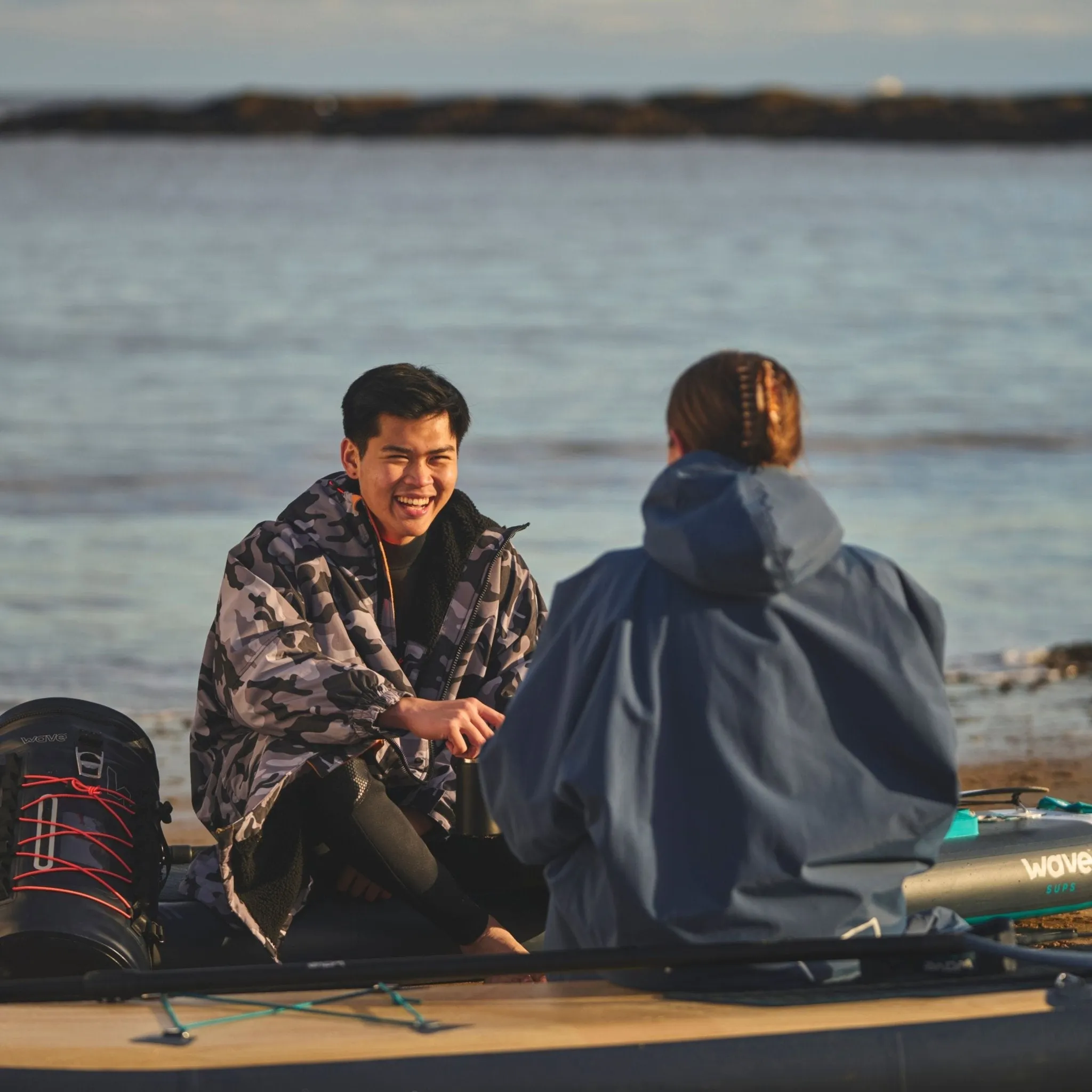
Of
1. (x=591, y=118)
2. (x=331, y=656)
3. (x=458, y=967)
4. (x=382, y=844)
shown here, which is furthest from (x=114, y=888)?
(x=591, y=118)

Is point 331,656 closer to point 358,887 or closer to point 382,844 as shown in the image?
point 382,844

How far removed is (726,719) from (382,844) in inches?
48.5

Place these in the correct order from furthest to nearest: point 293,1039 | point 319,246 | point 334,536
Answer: point 319,246
point 334,536
point 293,1039

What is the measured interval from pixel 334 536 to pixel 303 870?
0.72 m

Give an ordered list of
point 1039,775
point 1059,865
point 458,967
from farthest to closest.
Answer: point 1039,775 → point 1059,865 → point 458,967

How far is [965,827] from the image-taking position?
4.77 metres

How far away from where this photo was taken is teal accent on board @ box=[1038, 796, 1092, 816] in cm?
516

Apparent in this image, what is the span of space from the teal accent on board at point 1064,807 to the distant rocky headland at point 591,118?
81064 mm

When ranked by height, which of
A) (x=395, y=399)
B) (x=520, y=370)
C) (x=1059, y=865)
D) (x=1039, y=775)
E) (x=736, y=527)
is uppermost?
(x=520, y=370)

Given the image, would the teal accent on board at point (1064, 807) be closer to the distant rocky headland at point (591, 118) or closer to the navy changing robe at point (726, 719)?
the navy changing robe at point (726, 719)

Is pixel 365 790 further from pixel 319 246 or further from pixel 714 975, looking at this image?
pixel 319 246

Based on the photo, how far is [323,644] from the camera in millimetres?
3998

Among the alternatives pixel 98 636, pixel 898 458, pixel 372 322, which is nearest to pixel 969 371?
pixel 898 458

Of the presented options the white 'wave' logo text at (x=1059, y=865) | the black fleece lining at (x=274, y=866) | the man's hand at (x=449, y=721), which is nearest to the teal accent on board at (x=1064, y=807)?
the white 'wave' logo text at (x=1059, y=865)
